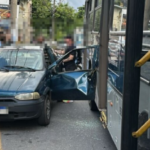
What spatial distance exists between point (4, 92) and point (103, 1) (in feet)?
7.94

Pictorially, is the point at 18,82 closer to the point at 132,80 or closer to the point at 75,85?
the point at 75,85

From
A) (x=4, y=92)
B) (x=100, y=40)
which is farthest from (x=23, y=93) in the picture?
(x=100, y=40)

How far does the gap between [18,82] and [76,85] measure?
3.77 ft

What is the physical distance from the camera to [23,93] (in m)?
5.37

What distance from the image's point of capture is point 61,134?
18.1 ft

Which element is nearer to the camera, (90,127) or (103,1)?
(103,1)

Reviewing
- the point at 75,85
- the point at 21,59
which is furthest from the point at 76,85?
the point at 21,59

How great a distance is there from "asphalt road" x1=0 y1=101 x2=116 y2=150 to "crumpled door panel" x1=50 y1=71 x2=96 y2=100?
0.62 metres

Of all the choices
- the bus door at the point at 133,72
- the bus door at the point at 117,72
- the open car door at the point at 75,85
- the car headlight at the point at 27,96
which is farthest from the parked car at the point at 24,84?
the bus door at the point at 133,72

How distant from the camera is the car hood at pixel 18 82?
213 inches

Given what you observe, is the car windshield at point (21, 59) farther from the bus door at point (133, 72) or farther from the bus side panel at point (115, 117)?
the bus door at point (133, 72)

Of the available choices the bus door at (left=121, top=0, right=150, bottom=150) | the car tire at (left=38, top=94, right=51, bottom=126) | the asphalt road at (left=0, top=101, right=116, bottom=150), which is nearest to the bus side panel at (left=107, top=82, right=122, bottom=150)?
the asphalt road at (left=0, top=101, right=116, bottom=150)

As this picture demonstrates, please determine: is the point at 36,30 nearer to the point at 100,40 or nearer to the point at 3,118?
the point at 100,40

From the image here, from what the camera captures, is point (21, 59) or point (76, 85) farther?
point (21, 59)
